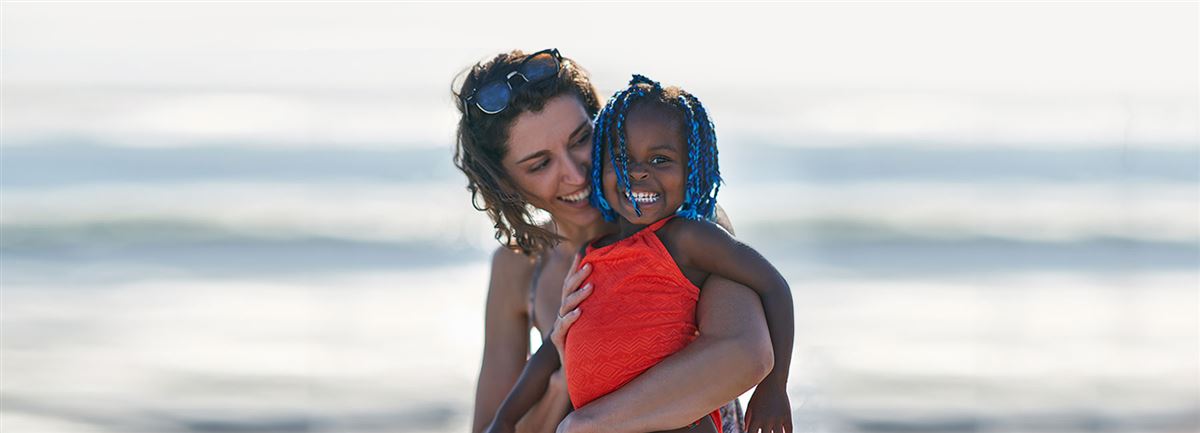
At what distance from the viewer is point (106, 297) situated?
984 centimetres

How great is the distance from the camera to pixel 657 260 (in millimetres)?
2930

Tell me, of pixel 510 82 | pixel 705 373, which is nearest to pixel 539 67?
pixel 510 82

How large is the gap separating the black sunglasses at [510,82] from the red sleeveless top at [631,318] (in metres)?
0.71

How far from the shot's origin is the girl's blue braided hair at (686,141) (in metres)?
2.99

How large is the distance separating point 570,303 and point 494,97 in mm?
746

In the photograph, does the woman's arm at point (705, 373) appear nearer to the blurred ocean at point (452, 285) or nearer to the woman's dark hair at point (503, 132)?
the woman's dark hair at point (503, 132)

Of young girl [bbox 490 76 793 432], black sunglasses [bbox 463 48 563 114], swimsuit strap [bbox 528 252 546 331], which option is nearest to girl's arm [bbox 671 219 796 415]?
young girl [bbox 490 76 793 432]

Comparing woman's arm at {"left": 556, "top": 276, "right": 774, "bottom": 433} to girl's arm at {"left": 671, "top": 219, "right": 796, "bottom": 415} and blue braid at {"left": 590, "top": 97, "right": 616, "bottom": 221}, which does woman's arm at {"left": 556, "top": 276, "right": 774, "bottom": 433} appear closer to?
girl's arm at {"left": 671, "top": 219, "right": 796, "bottom": 415}

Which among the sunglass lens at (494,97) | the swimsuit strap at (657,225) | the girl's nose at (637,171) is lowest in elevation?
the swimsuit strap at (657,225)

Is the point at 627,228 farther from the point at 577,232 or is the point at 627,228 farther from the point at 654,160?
the point at 577,232

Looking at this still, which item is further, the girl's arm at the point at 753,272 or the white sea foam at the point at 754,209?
the white sea foam at the point at 754,209

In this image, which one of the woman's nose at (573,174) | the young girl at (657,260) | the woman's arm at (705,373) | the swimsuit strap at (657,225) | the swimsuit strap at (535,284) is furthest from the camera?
the swimsuit strap at (535,284)

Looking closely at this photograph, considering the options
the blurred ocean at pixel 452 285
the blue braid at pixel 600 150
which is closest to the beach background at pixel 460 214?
the blurred ocean at pixel 452 285

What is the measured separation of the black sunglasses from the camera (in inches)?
142
